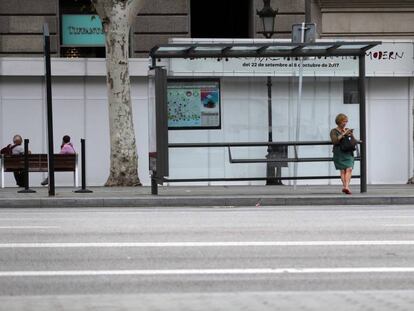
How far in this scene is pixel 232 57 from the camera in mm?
19781

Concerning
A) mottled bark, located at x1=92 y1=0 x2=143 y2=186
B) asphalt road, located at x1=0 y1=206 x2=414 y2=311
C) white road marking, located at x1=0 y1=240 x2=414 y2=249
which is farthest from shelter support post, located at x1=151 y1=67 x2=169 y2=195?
white road marking, located at x1=0 y1=240 x2=414 y2=249

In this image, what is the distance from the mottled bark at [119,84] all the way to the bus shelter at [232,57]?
2307mm

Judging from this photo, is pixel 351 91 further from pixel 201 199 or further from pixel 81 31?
pixel 81 31

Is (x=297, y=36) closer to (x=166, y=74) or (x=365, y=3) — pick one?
(x=166, y=74)

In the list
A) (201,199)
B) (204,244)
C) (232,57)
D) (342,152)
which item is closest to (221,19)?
(232,57)

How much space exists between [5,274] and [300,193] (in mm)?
11557

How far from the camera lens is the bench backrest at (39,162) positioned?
74.5 ft

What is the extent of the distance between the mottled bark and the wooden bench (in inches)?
43.9

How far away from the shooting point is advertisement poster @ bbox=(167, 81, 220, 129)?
2011 centimetres

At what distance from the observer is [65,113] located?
25.4 m

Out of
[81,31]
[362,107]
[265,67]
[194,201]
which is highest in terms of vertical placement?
[81,31]

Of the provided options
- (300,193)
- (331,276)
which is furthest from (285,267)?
(300,193)

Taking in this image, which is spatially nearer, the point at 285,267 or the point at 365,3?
A: the point at 285,267

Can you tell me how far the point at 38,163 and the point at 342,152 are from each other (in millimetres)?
7822
